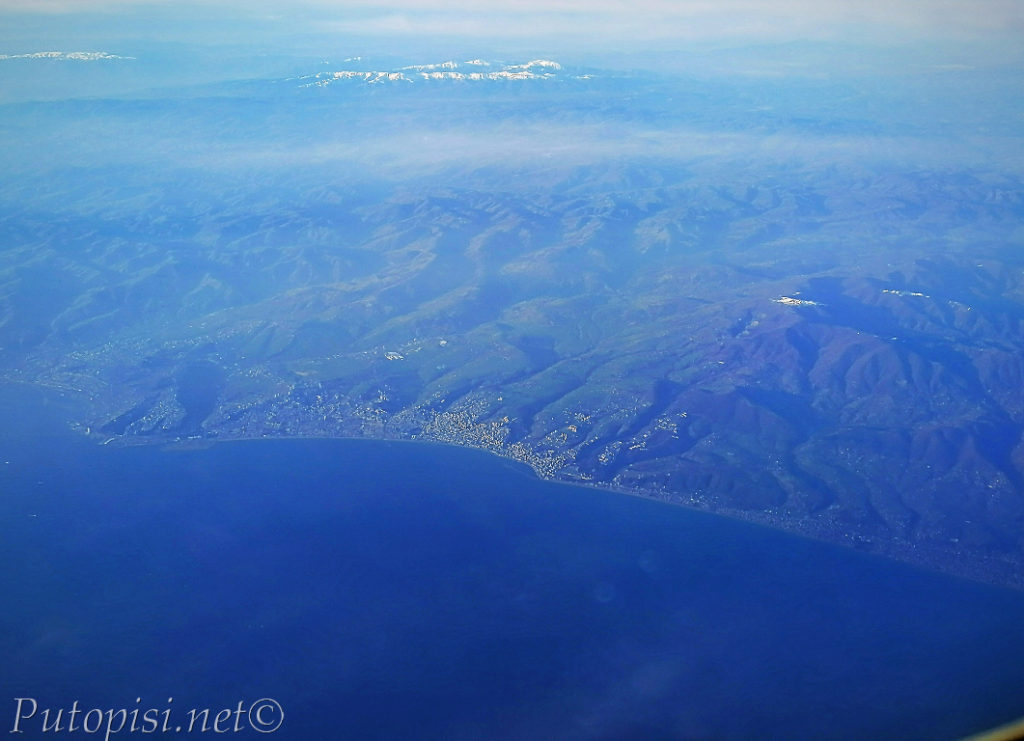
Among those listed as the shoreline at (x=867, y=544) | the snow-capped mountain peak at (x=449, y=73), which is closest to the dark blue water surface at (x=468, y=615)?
the shoreline at (x=867, y=544)

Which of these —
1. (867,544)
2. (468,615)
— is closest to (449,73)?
(867,544)

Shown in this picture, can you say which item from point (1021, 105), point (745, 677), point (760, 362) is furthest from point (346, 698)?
point (1021, 105)

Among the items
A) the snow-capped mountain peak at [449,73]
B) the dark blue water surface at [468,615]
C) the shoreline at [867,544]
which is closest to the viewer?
the dark blue water surface at [468,615]

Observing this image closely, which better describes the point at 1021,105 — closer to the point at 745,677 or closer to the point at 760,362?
the point at 760,362

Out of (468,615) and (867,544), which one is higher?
Answer: (468,615)

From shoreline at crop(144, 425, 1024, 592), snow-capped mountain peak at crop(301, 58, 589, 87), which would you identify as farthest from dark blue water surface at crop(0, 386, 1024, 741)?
snow-capped mountain peak at crop(301, 58, 589, 87)

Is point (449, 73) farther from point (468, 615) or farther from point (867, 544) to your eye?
point (468, 615)

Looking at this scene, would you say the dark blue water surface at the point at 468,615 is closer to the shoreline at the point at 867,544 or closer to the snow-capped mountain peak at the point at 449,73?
the shoreline at the point at 867,544

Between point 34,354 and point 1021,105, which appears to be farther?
point 1021,105
